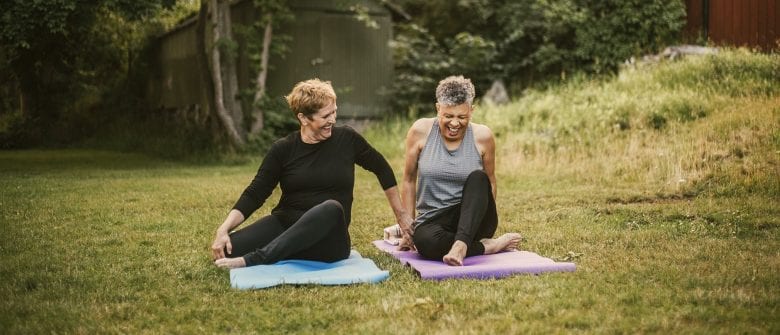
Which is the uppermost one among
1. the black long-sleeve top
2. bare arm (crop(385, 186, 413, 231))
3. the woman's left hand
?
the black long-sleeve top

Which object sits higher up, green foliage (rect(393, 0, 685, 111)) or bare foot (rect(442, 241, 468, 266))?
green foliage (rect(393, 0, 685, 111))

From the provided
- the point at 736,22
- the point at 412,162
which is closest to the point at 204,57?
the point at 736,22

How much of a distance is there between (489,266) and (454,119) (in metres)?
1.04

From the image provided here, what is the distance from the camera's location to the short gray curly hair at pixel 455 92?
4.98 metres

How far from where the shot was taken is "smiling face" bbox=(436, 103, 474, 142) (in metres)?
5.04

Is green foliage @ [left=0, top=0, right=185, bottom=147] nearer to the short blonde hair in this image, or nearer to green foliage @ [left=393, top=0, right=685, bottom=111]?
Answer: green foliage @ [left=393, top=0, right=685, bottom=111]

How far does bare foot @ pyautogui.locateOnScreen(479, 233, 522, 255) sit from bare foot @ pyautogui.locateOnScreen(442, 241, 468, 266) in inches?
17.4

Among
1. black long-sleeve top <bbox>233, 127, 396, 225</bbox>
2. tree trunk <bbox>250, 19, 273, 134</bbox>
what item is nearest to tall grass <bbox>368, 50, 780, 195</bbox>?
tree trunk <bbox>250, 19, 273, 134</bbox>

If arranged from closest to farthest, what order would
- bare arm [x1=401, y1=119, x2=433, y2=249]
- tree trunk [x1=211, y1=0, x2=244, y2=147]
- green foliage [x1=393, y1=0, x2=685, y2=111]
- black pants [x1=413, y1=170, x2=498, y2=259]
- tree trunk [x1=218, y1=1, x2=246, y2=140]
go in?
black pants [x1=413, y1=170, x2=498, y2=259] < bare arm [x1=401, y1=119, x2=433, y2=249] < green foliage [x1=393, y1=0, x2=685, y2=111] < tree trunk [x1=211, y1=0, x2=244, y2=147] < tree trunk [x1=218, y1=1, x2=246, y2=140]

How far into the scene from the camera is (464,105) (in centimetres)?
504

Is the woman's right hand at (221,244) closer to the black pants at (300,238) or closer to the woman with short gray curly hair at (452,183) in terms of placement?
the black pants at (300,238)

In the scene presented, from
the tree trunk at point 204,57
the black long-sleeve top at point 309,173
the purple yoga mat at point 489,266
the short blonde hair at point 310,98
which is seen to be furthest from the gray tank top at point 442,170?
the tree trunk at point 204,57

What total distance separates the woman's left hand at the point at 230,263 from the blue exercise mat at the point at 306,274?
0.09 m

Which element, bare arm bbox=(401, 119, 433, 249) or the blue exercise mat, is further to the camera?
bare arm bbox=(401, 119, 433, 249)
